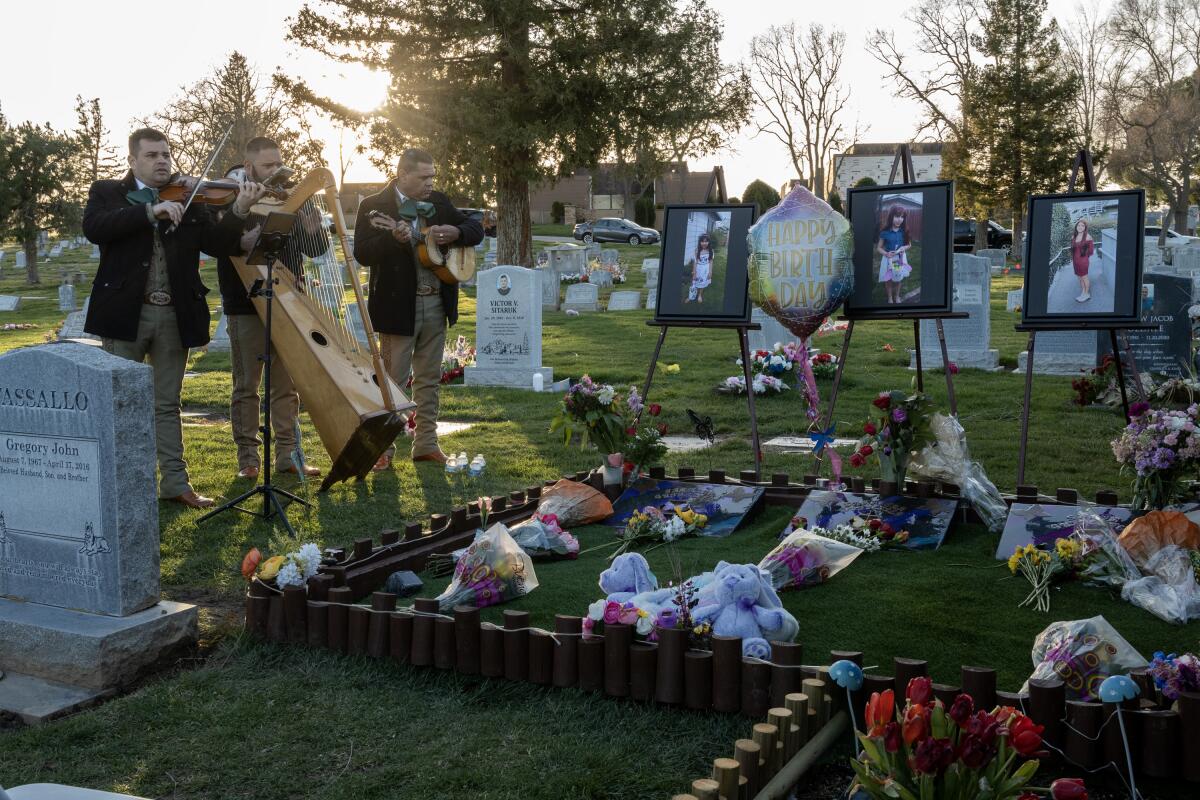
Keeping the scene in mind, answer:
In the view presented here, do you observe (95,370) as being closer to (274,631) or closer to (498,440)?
(274,631)

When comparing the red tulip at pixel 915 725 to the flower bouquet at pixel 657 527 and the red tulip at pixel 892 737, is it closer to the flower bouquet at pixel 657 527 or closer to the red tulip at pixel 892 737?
Result: the red tulip at pixel 892 737

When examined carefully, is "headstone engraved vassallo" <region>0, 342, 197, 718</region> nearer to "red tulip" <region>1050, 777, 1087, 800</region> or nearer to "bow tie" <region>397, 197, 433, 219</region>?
"bow tie" <region>397, 197, 433, 219</region>

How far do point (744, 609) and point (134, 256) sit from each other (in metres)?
4.33

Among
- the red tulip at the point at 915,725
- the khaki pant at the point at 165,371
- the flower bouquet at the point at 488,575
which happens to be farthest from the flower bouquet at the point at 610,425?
the red tulip at the point at 915,725

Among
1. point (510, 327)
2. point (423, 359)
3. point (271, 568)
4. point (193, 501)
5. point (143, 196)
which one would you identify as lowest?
point (193, 501)

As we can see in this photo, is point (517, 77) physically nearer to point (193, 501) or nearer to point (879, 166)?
point (193, 501)

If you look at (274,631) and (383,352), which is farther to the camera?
(383,352)

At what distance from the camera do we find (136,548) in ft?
14.8

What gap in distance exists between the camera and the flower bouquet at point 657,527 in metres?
5.68

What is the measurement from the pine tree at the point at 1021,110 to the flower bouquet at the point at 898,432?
32.0m

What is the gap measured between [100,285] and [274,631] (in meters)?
2.95

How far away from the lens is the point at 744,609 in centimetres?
409

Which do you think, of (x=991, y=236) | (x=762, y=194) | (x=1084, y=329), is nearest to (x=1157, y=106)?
(x=991, y=236)

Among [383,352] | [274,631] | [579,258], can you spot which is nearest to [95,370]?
[274,631]
